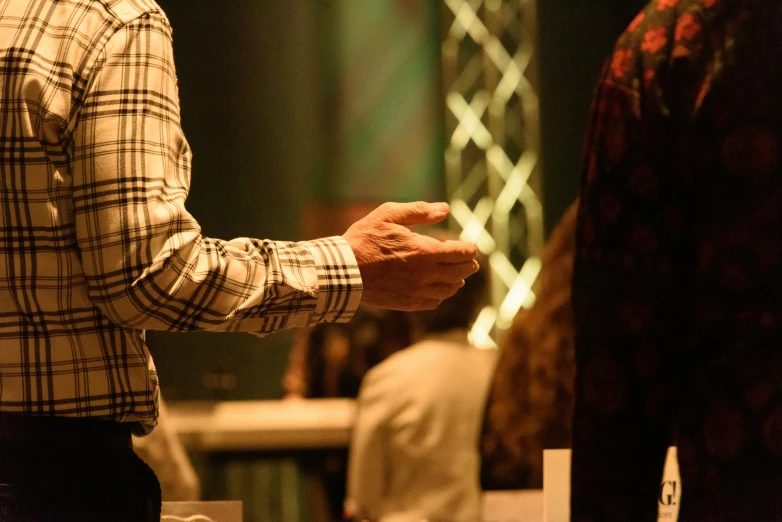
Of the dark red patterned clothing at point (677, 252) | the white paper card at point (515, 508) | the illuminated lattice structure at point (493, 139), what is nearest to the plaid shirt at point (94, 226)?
the dark red patterned clothing at point (677, 252)

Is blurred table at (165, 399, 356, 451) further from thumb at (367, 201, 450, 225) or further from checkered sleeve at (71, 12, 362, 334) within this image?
checkered sleeve at (71, 12, 362, 334)

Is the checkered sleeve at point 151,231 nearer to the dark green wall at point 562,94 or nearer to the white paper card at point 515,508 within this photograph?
the white paper card at point 515,508

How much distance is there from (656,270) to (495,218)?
228 cm

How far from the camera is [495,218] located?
2.94m

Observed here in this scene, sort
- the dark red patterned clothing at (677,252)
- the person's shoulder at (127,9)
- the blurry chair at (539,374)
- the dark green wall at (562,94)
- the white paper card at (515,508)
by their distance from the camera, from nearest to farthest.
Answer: the dark red patterned clothing at (677,252) → the person's shoulder at (127,9) → the white paper card at (515,508) → the blurry chair at (539,374) → the dark green wall at (562,94)

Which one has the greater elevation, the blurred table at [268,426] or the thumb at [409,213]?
the thumb at [409,213]

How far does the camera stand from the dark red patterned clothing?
25.2 inches

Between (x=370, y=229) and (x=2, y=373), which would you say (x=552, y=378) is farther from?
(x=2, y=373)

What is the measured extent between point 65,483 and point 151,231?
219mm

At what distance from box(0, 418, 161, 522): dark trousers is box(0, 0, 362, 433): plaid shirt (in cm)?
3

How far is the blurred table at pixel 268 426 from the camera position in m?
2.27

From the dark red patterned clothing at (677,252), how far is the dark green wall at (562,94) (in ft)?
5.34

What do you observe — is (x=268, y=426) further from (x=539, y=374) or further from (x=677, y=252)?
(x=677, y=252)

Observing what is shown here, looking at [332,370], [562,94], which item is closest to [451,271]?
[332,370]
